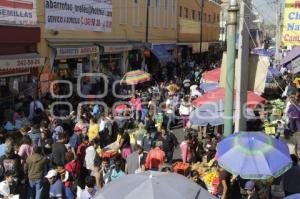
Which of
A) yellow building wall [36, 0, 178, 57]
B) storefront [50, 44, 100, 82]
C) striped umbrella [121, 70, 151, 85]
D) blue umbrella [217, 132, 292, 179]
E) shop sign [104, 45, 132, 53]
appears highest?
yellow building wall [36, 0, 178, 57]

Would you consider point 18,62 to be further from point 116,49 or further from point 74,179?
point 116,49

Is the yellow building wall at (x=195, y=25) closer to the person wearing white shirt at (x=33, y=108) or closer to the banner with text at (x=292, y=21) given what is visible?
the banner with text at (x=292, y=21)

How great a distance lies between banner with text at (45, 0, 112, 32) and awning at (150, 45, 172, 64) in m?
7.08

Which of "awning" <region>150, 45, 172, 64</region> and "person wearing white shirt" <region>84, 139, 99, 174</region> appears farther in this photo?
"awning" <region>150, 45, 172, 64</region>

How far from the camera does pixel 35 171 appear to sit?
31.9 ft

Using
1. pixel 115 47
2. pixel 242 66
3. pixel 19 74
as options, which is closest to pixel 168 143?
pixel 242 66

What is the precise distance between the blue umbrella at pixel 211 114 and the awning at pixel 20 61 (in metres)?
6.60

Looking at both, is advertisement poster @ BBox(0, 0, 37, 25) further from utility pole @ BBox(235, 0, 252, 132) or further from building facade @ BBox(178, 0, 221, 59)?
building facade @ BBox(178, 0, 221, 59)

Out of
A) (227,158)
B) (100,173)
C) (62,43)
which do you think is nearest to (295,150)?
(227,158)

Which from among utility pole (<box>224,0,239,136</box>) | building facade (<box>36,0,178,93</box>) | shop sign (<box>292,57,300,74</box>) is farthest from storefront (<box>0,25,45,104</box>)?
shop sign (<box>292,57,300,74</box>)

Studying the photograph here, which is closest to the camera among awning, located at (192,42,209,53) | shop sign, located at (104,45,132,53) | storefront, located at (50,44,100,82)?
storefront, located at (50,44,100,82)

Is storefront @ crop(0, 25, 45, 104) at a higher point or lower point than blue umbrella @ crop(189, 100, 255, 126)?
higher

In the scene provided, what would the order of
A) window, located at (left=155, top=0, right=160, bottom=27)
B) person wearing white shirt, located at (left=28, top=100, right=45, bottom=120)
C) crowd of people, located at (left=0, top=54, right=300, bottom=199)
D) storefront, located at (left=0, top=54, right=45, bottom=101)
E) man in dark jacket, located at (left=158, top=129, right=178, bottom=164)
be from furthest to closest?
window, located at (left=155, top=0, right=160, bottom=27) < storefront, located at (left=0, top=54, right=45, bottom=101) < person wearing white shirt, located at (left=28, top=100, right=45, bottom=120) < man in dark jacket, located at (left=158, top=129, right=178, bottom=164) < crowd of people, located at (left=0, top=54, right=300, bottom=199)

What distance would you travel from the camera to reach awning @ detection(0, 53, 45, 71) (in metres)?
16.9
